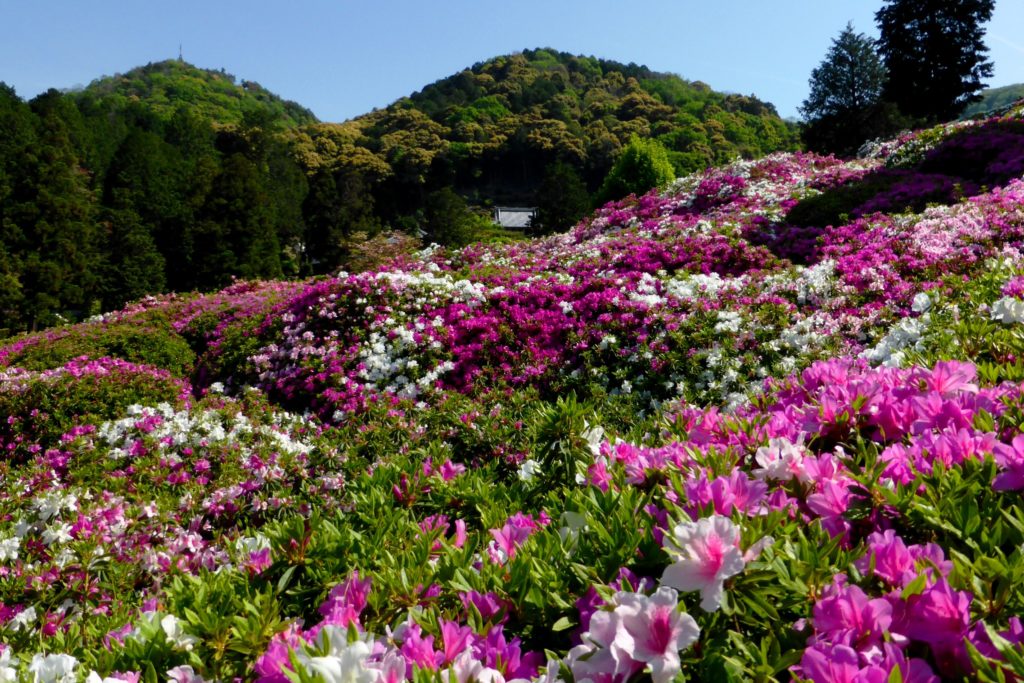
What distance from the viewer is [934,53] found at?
2619 cm

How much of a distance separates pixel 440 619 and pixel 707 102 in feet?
291

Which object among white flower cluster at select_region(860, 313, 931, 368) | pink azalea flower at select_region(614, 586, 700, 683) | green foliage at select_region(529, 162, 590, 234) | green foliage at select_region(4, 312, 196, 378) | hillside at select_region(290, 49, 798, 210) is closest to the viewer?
pink azalea flower at select_region(614, 586, 700, 683)

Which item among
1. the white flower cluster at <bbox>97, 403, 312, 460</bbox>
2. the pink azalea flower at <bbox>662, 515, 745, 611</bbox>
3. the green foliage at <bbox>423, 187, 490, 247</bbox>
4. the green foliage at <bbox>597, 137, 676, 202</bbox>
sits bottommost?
the white flower cluster at <bbox>97, 403, 312, 460</bbox>

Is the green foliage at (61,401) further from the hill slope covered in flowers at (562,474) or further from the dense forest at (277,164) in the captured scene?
the dense forest at (277,164)

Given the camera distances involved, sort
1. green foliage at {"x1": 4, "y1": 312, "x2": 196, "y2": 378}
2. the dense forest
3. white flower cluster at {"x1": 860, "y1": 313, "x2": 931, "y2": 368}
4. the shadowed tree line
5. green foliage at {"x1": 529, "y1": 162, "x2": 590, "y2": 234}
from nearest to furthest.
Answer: white flower cluster at {"x1": 860, "y1": 313, "x2": 931, "y2": 368} → green foliage at {"x1": 4, "y1": 312, "x2": 196, "y2": 378} → the dense forest → the shadowed tree line → green foliage at {"x1": 529, "y1": 162, "x2": 590, "y2": 234}

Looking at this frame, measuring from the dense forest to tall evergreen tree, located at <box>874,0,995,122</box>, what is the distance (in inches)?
652

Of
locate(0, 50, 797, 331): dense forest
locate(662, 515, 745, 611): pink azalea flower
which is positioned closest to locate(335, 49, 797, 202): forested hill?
locate(0, 50, 797, 331): dense forest

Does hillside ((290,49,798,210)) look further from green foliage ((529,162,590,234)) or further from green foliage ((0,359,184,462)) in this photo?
green foliage ((0,359,184,462))

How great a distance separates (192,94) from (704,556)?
107297 mm

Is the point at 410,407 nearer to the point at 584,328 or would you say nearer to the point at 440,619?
the point at 584,328

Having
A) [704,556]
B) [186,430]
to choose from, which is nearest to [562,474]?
[704,556]

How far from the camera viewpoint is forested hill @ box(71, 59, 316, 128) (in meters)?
78.6

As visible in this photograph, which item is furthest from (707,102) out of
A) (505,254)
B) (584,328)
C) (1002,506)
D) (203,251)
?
(1002,506)

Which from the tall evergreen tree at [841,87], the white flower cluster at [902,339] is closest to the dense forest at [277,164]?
the tall evergreen tree at [841,87]
